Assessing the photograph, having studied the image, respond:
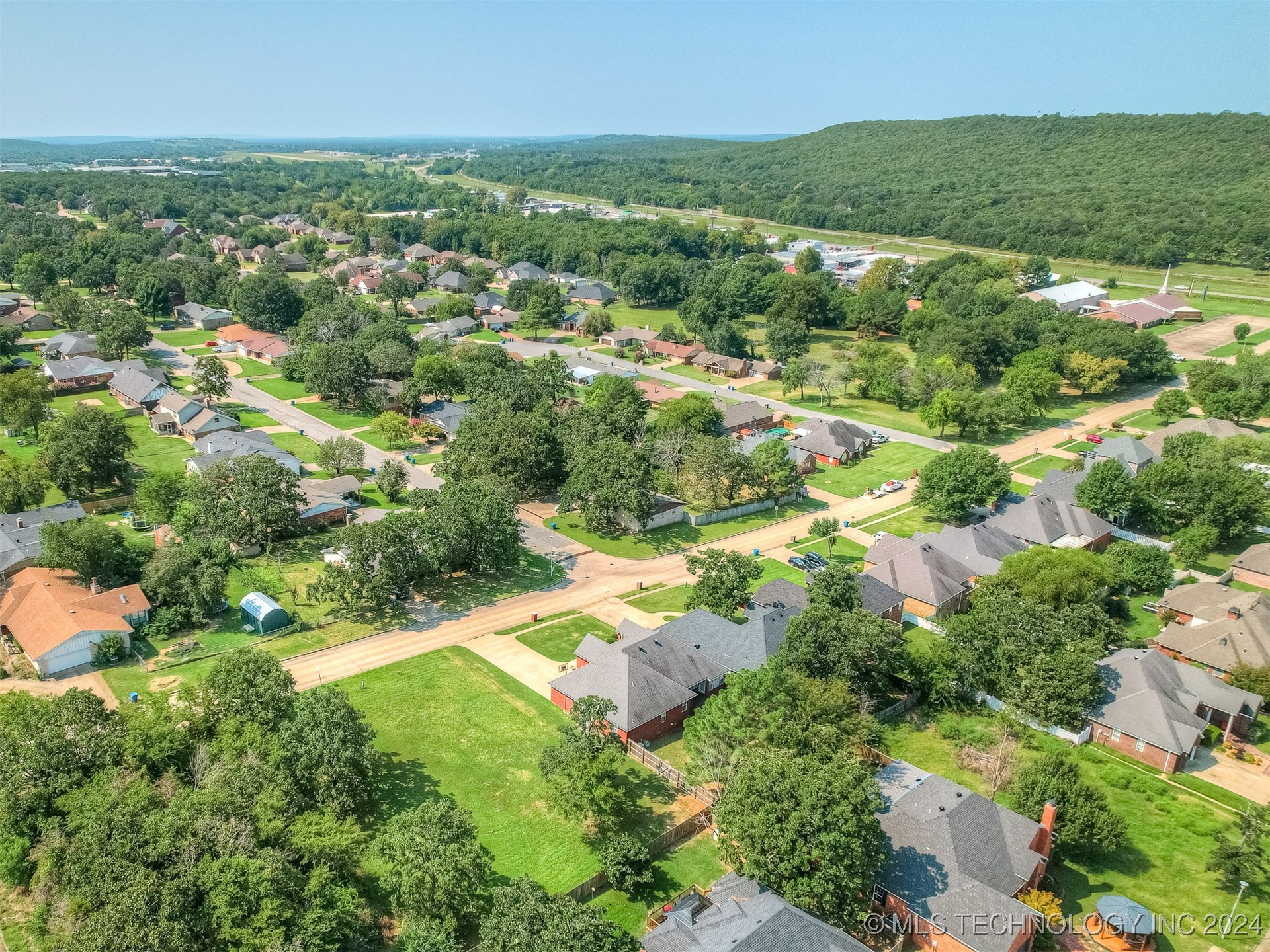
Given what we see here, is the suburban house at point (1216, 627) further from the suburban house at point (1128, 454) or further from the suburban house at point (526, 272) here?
the suburban house at point (526, 272)

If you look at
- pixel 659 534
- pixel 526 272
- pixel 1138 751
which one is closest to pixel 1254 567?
pixel 1138 751

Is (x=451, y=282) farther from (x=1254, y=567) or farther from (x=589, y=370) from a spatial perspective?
(x=1254, y=567)

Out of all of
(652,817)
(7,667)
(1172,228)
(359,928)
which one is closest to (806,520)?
(652,817)

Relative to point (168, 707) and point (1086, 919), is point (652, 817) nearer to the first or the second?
point (1086, 919)

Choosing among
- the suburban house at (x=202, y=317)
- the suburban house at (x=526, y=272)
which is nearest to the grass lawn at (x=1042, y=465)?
the suburban house at (x=526, y=272)

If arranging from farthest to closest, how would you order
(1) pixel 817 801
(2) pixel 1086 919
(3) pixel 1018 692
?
(3) pixel 1018 692 → (2) pixel 1086 919 → (1) pixel 817 801

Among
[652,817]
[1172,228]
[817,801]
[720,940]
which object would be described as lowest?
[652,817]

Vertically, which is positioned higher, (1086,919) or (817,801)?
(817,801)
